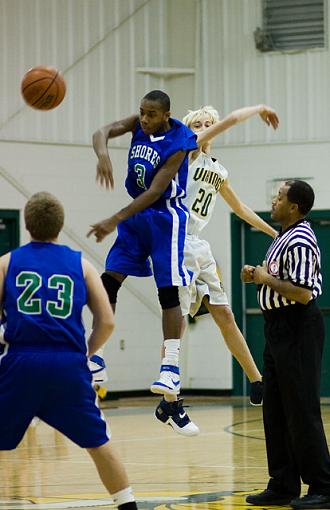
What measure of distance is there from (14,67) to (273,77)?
427cm

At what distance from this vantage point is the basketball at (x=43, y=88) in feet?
27.1

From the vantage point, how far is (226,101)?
59.0ft

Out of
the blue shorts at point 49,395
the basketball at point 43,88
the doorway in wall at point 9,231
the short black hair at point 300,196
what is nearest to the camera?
the blue shorts at point 49,395

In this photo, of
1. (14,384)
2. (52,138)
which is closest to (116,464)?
(14,384)

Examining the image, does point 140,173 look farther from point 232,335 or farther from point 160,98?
point 232,335

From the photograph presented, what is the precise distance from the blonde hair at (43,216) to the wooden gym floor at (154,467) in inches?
82.9

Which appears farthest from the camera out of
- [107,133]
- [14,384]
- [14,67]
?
[14,67]

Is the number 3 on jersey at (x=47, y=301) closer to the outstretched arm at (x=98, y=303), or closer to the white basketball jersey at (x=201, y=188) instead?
the outstretched arm at (x=98, y=303)

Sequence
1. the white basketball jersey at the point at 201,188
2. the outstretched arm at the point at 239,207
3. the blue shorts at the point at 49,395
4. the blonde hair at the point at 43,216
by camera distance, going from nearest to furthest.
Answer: the blue shorts at the point at 49,395 < the blonde hair at the point at 43,216 < the white basketball jersey at the point at 201,188 < the outstretched arm at the point at 239,207

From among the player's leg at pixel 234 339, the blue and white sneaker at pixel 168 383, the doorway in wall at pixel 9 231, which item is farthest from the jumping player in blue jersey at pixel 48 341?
the doorway in wall at pixel 9 231

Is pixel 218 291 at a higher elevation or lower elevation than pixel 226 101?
lower

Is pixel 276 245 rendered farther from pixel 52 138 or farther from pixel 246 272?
pixel 52 138

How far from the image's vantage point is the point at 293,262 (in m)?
6.98

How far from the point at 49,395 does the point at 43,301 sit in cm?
49
